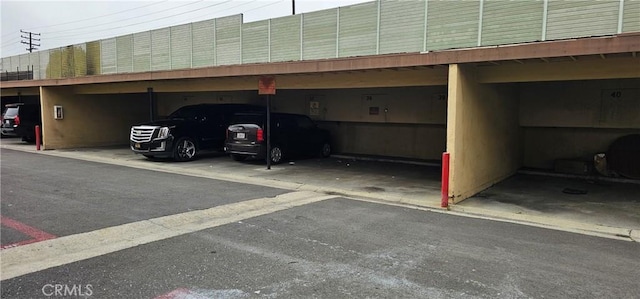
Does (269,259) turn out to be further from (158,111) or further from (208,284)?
(158,111)

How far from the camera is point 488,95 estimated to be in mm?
9594

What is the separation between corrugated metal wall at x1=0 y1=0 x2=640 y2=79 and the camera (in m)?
8.45

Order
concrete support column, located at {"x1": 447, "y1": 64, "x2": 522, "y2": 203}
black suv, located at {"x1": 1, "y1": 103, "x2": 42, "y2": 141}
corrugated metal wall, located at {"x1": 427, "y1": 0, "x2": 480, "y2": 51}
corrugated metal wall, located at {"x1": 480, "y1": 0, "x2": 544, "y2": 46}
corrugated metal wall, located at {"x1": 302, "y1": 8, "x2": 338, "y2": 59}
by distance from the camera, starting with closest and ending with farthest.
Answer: concrete support column, located at {"x1": 447, "y1": 64, "x2": 522, "y2": 203}, corrugated metal wall, located at {"x1": 480, "y1": 0, "x2": 544, "y2": 46}, corrugated metal wall, located at {"x1": 427, "y1": 0, "x2": 480, "y2": 51}, corrugated metal wall, located at {"x1": 302, "y1": 8, "x2": 338, "y2": 59}, black suv, located at {"x1": 1, "y1": 103, "x2": 42, "y2": 141}

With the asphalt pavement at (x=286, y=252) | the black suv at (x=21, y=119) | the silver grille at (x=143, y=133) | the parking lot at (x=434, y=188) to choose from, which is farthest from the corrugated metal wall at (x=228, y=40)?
the black suv at (x=21, y=119)

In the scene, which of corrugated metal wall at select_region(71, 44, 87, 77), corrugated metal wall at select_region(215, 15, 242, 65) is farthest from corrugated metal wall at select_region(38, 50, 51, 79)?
corrugated metal wall at select_region(215, 15, 242, 65)

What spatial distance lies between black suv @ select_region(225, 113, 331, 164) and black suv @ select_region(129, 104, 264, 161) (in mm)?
1397

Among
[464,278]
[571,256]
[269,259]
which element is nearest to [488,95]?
[571,256]

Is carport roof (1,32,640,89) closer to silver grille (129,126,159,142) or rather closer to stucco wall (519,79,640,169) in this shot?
silver grille (129,126,159,142)

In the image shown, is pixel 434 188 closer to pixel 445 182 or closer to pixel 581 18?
pixel 445 182

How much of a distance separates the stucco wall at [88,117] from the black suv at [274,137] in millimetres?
9174

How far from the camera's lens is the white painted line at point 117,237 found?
4.63 m

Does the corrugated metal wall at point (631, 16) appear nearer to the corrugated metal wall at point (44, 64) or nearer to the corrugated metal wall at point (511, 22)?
the corrugated metal wall at point (511, 22)

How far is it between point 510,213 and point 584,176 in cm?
525

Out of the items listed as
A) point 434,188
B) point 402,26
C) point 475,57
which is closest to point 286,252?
point 475,57
